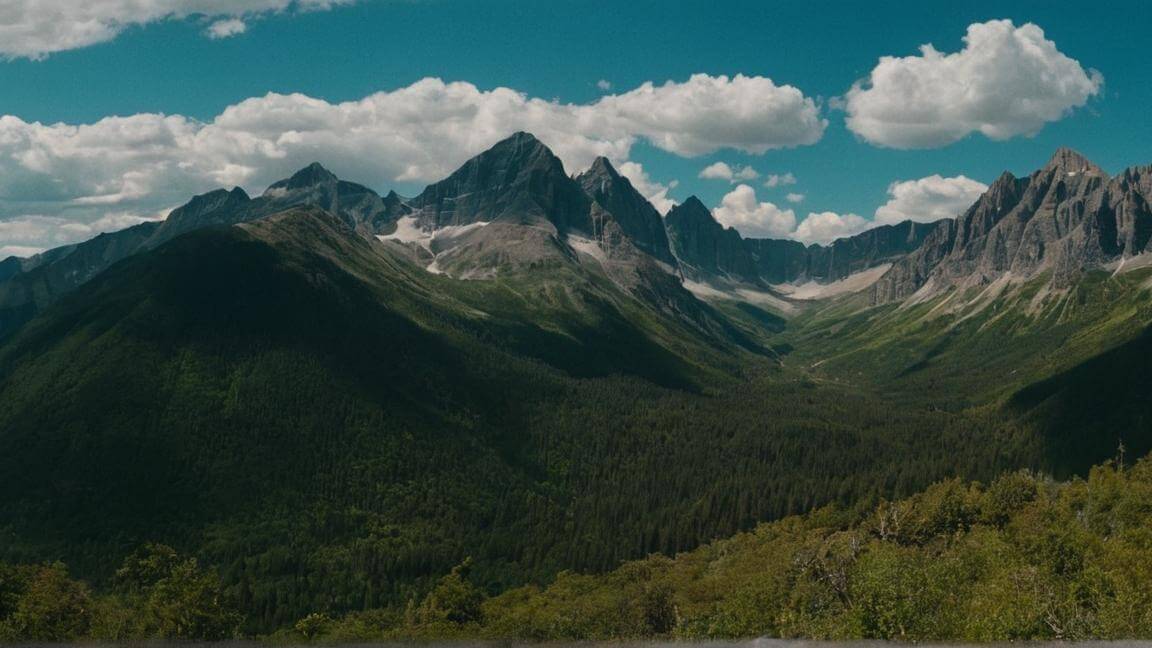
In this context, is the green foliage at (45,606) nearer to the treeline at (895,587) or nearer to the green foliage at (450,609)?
the treeline at (895,587)

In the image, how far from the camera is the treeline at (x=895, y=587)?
51.9 metres

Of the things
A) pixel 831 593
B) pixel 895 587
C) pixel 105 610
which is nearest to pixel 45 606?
pixel 105 610

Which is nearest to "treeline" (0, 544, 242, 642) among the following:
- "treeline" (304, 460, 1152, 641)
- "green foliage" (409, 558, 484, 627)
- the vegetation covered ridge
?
the vegetation covered ridge

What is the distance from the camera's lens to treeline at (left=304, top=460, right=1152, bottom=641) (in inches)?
2044

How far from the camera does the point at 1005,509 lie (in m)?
136

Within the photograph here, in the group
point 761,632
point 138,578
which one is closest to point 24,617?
point 138,578

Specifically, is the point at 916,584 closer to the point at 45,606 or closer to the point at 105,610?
the point at 45,606

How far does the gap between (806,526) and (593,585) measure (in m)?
61.6

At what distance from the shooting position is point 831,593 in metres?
75.6

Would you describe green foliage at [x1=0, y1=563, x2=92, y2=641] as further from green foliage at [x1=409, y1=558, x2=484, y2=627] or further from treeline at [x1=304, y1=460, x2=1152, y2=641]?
green foliage at [x1=409, y1=558, x2=484, y2=627]

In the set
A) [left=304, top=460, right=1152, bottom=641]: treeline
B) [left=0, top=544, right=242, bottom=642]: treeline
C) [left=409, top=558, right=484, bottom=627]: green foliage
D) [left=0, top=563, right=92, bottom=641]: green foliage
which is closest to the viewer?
[left=304, top=460, right=1152, bottom=641]: treeline

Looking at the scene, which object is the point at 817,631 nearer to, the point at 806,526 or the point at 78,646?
the point at 78,646

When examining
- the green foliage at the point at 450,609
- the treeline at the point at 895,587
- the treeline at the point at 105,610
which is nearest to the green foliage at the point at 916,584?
the treeline at the point at 895,587

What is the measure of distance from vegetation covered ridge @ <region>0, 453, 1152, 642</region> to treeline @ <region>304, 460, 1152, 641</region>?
0.31 meters
